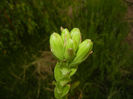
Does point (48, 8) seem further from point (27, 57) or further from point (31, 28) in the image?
point (27, 57)

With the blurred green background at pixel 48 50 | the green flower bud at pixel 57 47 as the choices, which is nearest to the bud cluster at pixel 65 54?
the green flower bud at pixel 57 47

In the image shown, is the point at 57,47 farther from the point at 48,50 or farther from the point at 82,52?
the point at 48,50

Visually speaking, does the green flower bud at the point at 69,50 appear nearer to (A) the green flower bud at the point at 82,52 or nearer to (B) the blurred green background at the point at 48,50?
(A) the green flower bud at the point at 82,52

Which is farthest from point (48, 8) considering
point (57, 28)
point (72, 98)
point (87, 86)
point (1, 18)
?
point (72, 98)

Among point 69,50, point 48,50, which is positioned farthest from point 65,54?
point 48,50

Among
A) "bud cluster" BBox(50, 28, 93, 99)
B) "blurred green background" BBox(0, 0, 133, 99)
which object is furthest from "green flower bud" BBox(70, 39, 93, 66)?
"blurred green background" BBox(0, 0, 133, 99)
